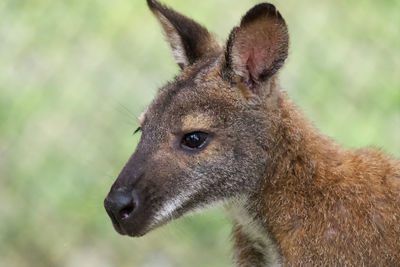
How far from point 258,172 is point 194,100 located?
47cm

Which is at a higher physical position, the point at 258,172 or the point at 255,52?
the point at 255,52

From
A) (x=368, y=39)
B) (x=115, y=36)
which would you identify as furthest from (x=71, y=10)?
(x=368, y=39)

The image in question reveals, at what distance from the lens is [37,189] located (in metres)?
6.84

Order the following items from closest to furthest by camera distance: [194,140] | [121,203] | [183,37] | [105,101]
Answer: [121,203]
[194,140]
[183,37]
[105,101]

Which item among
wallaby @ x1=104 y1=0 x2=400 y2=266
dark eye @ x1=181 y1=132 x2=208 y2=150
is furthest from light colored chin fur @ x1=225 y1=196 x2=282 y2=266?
dark eye @ x1=181 y1=132 x2=208 y2=150

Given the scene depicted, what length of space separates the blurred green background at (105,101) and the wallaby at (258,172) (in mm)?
1374

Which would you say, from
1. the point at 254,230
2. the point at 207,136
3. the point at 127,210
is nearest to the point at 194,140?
the point at 207,136

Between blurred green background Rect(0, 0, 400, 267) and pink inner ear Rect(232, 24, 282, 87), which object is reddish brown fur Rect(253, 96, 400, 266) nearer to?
pink inner ear Rect(232, 24, 282, 87)

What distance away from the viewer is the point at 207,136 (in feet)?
16.0

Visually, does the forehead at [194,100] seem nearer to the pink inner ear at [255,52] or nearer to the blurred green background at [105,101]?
the pink inner ear at [255,52]

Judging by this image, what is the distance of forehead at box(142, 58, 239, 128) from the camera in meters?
4.93

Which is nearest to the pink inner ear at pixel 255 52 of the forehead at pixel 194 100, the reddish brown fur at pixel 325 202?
the forehead at pixel 194 100

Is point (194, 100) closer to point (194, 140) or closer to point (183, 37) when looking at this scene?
point (194, 140)

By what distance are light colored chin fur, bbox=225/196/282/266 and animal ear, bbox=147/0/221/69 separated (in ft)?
2.61
